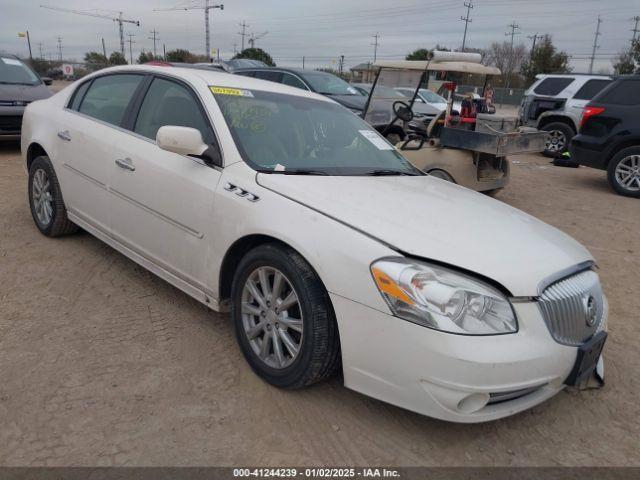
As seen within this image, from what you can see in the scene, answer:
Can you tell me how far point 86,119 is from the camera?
425cm

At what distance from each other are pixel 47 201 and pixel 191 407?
118 inches

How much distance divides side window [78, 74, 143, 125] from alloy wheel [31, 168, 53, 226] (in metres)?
0.77

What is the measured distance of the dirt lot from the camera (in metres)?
2.37

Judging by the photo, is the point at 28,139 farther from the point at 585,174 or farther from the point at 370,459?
the point at 585,174

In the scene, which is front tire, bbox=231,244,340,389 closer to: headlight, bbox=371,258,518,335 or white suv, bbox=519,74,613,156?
headlight, bbox=371,258,518,335

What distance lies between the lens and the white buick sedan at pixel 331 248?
2268 millimetres

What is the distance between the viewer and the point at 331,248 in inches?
96.3

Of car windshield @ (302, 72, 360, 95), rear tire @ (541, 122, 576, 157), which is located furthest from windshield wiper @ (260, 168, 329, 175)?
rear tire @ (541, 122, 576, 157)

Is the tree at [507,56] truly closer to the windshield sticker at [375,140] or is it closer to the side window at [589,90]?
the side window at [589,90]

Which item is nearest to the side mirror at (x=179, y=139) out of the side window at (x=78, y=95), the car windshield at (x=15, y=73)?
the side window at (x=78, y=95)

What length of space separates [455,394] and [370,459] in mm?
495

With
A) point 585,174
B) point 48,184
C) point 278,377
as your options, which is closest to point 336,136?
point 278,377

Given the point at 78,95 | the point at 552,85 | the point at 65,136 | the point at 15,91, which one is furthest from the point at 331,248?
the point at 552,85

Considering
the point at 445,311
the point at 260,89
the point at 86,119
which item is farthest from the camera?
the point at 86,119
